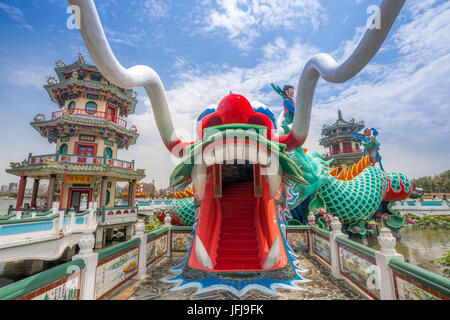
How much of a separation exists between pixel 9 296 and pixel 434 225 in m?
23.1

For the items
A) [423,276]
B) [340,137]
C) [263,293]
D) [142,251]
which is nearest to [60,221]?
[142,251]

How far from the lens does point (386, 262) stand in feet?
9.68

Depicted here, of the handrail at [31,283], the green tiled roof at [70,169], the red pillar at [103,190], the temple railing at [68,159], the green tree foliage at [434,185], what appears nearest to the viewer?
the handrail at [31,283]

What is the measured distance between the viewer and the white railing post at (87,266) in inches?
110

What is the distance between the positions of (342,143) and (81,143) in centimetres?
3456

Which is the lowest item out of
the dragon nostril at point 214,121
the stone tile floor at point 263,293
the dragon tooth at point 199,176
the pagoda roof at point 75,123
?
the stone tile floor at point 263,293

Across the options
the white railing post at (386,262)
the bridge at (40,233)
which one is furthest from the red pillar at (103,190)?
the white railing post at (386,262)

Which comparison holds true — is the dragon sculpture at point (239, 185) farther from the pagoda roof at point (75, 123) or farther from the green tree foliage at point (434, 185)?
the green tree foliage at point (434, 185)

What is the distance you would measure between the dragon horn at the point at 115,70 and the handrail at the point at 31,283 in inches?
79.2

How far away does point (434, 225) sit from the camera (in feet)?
53.4

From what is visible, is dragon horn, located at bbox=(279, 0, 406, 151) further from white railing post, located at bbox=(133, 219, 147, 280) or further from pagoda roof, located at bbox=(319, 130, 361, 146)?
pagoda roof, located at bbox=(319, 130, 361, 146)

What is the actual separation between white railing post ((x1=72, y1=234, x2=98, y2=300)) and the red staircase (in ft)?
6.53

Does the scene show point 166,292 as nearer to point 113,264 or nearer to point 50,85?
point 113,264

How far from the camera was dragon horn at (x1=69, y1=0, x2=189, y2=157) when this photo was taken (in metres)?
1.79
